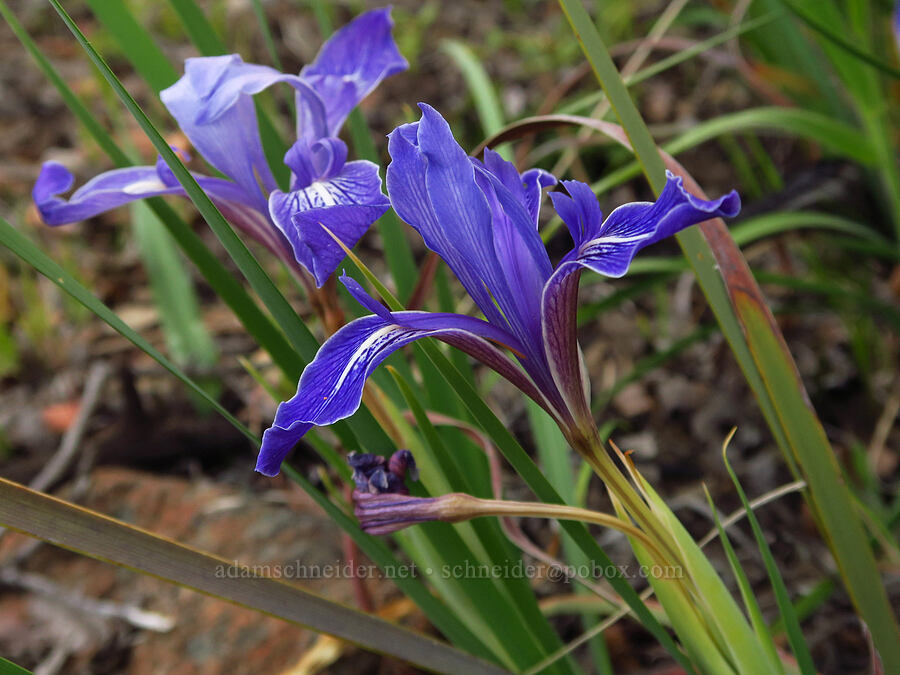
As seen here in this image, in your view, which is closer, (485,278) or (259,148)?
(485,278)

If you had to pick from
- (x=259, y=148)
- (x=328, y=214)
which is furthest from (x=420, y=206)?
(x=259, y=148)

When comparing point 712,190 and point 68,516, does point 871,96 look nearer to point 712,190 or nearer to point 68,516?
point 712,190

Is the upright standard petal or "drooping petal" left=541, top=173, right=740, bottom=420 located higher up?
the upright standard petal

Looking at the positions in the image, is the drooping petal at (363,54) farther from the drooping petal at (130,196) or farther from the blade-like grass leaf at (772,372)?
the blade-like grass leaf at (772,372)

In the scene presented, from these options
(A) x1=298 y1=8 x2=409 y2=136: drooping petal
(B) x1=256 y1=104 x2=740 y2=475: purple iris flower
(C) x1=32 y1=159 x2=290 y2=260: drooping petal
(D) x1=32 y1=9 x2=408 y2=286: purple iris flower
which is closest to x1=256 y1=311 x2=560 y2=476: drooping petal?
(B) x1=256 y1=104 x2=740 y2=475: purple iris flower

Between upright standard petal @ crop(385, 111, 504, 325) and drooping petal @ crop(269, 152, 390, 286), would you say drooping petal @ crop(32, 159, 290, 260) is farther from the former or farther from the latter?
upright standard petal @ crop(385, 111, 504, 325)

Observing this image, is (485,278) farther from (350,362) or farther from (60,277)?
(60,277)

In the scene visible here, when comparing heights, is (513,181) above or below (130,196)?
below

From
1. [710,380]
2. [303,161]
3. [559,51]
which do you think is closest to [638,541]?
[303,161]
